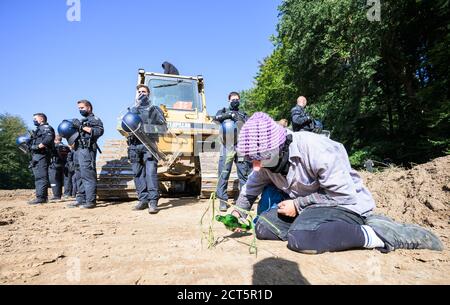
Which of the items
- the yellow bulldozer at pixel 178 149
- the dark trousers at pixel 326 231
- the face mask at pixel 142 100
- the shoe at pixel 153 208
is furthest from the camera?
the yellow bulldozer at pixel 178 149

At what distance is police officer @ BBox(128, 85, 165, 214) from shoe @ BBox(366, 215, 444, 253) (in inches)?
145

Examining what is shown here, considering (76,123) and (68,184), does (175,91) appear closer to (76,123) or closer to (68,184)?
(76,123)

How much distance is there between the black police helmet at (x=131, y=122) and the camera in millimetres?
5332

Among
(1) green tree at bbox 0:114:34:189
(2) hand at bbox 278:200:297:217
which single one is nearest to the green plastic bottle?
(2) hand at bbox 278:200:297:217

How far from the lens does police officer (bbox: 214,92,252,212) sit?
5.41 metres

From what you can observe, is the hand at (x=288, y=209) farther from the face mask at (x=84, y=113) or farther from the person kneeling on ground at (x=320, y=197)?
the face mask at (x=84, y=113)

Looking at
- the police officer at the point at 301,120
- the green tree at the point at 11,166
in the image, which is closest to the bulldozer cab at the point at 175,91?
the police officer at the point at 301,120

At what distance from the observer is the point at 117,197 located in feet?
22.7

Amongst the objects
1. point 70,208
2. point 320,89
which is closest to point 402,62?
point 320,89

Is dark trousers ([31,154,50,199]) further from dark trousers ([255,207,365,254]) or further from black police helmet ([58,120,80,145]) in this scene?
dark trousers ([255,207,365,254])

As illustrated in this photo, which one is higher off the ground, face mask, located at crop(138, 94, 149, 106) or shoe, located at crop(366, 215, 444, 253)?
face mask, located at crop(138, 94, 149, 106)

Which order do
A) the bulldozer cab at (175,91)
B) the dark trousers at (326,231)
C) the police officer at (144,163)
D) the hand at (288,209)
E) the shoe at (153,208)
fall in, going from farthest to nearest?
the bulldozer cab at (175,91)
the police officer at (144,163)
the shoe at (153,208)
the hand at (288,209)
the dark trousers at (326,231)
